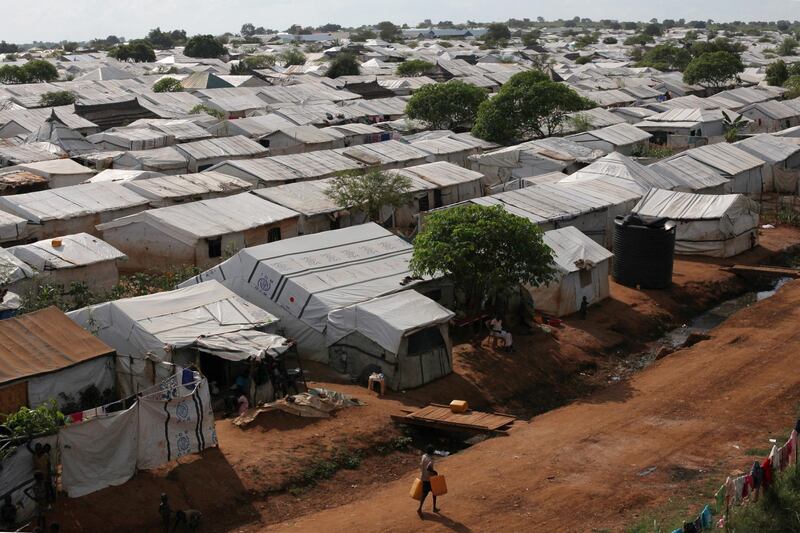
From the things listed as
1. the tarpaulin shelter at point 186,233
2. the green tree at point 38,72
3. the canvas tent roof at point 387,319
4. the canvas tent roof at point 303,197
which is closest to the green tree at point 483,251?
the canvas tent roof at point 387,319

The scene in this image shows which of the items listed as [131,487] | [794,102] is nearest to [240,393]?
[131,487]

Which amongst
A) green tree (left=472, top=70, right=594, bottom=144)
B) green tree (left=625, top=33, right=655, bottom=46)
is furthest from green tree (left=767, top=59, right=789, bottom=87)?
green tree (left=625, top=33, right=655, bottom=46)

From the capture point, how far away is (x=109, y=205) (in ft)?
94.6

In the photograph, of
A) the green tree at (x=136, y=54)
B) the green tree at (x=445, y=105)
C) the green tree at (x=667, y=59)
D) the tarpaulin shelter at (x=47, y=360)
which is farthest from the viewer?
the green tree at (x=136, y=54)

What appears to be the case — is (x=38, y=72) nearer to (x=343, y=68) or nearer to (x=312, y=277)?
(x=343, y=68)

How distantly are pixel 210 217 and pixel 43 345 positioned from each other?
38.2 feet

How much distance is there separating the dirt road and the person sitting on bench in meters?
2.20

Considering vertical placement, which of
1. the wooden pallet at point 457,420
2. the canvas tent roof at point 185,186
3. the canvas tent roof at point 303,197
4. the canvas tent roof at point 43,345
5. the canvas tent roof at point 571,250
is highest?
the canvas tent roof at point 43,345

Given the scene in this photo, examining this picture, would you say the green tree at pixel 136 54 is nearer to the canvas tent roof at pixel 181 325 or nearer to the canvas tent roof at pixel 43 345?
the canvas tent roof at pixel 181 325

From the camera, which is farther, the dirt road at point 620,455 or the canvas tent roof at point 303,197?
the canvas tent roof at point 303,197

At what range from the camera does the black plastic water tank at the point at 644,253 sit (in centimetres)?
2692

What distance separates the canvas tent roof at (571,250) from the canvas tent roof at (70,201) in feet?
39.5

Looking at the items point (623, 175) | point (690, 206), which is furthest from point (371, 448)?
point (623, 175)

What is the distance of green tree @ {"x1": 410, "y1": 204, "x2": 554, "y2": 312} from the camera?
842 inches
